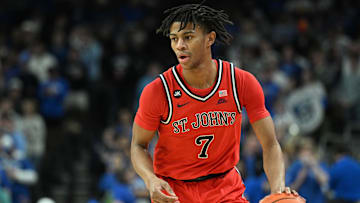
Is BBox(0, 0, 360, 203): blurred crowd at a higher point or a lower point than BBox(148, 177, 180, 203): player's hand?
higher

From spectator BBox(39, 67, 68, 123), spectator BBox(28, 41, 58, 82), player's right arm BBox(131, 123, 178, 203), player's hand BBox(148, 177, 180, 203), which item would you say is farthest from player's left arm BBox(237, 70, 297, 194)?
spectator BBox(28, 41, 58, 82)

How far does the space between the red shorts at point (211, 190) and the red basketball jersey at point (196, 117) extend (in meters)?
0.07

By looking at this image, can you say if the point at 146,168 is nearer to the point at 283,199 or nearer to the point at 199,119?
the point at 199,119

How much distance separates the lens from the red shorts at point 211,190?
4840mm

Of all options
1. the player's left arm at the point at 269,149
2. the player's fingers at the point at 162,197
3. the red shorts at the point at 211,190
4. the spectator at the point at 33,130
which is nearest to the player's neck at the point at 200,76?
the player's left arm at the point at 269,149

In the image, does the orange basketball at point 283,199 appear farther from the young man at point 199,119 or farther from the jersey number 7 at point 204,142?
the jersey number 7 at point 204,142

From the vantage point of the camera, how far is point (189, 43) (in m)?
4.73

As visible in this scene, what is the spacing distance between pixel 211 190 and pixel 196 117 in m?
0.59

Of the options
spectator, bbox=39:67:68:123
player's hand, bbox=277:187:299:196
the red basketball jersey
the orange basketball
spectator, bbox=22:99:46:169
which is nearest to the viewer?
the orange basketball

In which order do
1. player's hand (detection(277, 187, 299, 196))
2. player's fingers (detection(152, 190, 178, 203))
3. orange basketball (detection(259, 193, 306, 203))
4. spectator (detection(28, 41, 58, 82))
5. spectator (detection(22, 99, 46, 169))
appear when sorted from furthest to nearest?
spectator (detection(28, 41, 58, 82)) → spectator (detection(22, 99, 46, 169)) → player's hand (detection(277, 187, 299, 196)) → orange basketball (detection(259, 193, 306, 203)) → player's fingers (detection(152, 190, 178, 203))

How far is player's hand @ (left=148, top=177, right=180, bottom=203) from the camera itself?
4367 mm

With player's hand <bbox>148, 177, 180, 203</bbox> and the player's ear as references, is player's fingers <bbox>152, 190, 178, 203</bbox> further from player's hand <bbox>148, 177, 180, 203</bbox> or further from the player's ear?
the player's ear

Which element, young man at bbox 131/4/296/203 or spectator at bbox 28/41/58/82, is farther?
spectator at bbox 28/41/58/82

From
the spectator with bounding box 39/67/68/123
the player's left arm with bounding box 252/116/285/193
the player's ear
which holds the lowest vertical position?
the player's left arm with bounding box 252/116/285/193
